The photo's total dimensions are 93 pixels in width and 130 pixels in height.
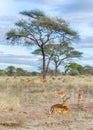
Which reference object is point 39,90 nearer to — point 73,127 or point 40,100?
point 40,100

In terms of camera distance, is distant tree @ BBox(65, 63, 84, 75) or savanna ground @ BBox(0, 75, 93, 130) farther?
distant tree @ BBox(65, 63, 84, 75)

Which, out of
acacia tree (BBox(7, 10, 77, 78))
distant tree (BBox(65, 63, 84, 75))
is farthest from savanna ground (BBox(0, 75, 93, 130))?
distant tree (BBox(65, 63, 84, 75))

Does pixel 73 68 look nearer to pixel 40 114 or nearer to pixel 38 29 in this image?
pixel 38 29

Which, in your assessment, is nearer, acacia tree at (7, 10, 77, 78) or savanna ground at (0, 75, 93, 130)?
savanna ground at (0, 75, 93, 130)

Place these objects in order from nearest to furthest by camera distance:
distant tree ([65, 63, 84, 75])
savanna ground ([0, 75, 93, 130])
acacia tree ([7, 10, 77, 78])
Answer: savanna ground ([0, 75, 93, 130])
acacia tree ([7, 10, 77, 78])
distant tree ([65, 63, 84, 75])

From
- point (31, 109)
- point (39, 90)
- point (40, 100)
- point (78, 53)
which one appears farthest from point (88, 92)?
point (78, 53)

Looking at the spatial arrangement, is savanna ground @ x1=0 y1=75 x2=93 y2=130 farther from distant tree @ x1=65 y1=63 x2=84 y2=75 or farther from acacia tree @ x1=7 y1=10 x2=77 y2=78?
distant tree @ x1=65 y1=63 x2=84 y2=75

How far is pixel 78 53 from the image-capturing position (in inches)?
1993

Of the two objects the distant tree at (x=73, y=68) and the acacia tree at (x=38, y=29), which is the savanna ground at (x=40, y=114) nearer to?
the acacia tree at (x=38, y=29)

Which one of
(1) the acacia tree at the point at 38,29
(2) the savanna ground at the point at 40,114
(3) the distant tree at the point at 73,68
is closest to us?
(2) the savanna ground at the point at 40,114

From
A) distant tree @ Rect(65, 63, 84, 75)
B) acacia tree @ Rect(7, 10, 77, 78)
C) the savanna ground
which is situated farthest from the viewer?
distant tree @ Rect(65, 63, 84, 75)

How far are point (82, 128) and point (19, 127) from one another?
1.49m

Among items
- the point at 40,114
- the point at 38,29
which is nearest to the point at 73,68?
the point at 38,29

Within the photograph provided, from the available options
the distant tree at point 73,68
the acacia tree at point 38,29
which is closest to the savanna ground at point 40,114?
the acacia tree at point 38,29
